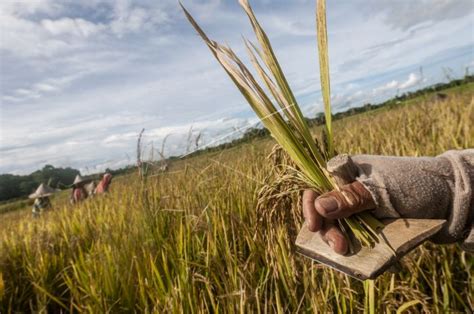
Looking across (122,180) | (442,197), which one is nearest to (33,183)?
(122,180)

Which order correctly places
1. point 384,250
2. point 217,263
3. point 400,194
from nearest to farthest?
point 384,250 < point 400,194 < point 217,263

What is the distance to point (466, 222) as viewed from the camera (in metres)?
1.02

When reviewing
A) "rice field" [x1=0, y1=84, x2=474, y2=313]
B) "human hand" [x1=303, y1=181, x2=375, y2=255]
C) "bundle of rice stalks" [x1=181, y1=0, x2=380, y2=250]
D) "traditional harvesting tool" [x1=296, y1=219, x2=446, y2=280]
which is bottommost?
"rice field" [x1=0, y1=84, x2=474, y2=313]

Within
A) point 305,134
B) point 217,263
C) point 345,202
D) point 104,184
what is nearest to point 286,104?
point 305,134

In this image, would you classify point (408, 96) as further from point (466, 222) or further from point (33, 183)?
point (33, 183)

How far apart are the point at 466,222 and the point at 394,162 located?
0.30 m

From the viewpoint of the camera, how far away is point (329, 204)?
0.88 meters

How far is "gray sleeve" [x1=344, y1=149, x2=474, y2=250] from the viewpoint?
92cm

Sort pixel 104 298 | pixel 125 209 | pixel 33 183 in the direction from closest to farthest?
pixel 104 298 → pixel 125 209 → pixel 33 183

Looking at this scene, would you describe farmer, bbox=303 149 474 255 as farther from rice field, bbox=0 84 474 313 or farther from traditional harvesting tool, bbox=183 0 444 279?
rice field, bbox=0 84 474 313

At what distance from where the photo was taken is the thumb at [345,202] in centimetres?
87

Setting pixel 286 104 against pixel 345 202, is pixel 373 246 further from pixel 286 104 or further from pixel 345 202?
pixel 286 104

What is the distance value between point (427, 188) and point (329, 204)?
0.32 metres

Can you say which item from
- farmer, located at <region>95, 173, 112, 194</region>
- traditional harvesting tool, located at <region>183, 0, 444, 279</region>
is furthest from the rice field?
farmer, located at <region>95, 173, 112, 194</region>
